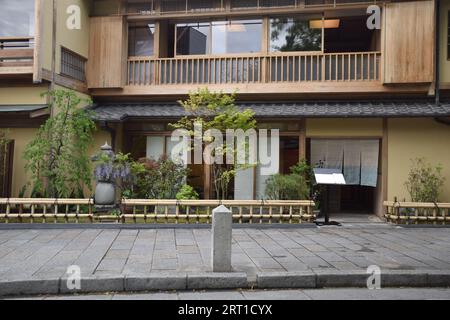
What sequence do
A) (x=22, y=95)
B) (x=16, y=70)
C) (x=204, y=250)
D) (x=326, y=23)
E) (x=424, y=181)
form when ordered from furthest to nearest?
1. (x=326, y=23)
2. (x=22, y=95)
3. (x=424, y=181)
4. (x=16, y=70)
5. (x=204, y=250)

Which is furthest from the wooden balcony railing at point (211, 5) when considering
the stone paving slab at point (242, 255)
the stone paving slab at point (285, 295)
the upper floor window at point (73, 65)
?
the stone paving slab at point (285, 295)

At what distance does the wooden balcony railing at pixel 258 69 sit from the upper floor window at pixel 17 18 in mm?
3525

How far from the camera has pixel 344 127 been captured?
539 inches

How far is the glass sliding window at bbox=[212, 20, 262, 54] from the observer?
14.4 meters

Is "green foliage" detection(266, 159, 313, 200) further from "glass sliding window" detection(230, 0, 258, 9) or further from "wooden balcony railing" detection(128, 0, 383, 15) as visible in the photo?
"glass sliding window" detection(230, 0, 258, 9)

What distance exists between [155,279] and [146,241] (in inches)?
118

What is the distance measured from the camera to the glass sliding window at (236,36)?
1444 cm

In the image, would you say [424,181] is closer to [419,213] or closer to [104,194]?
[419,213]

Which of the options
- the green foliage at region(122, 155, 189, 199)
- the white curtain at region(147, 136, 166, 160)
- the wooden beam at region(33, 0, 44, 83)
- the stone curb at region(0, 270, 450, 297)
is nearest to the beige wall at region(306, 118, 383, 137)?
the green foliage at region(122, 155, 189, 199)

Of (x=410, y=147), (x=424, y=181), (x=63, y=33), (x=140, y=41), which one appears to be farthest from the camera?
(x=140, y=41)

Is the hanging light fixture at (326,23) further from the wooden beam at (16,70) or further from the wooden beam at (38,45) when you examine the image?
the wooden beam at (16,70)

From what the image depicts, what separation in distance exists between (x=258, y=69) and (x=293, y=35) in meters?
1.83

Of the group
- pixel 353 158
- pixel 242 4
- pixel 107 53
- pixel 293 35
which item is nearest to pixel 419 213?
pixel 353 158

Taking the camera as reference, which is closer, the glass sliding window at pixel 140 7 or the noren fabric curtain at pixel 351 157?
the noren fabric curtain at pixel 351 157
